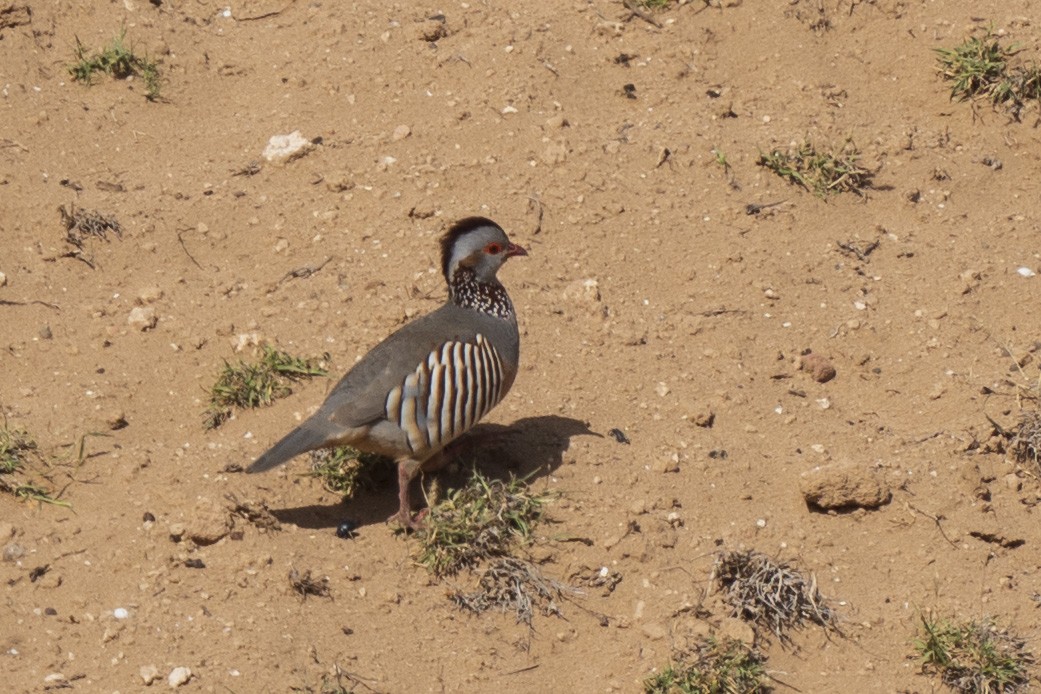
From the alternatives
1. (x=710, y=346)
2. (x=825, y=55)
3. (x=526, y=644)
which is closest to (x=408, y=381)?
(x=526, y=644)

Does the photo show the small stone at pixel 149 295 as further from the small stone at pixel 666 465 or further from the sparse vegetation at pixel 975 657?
the sparse vegetation at pixel 975 657

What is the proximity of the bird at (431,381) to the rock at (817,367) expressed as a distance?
4.72 feet

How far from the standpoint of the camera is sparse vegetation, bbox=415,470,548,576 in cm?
580

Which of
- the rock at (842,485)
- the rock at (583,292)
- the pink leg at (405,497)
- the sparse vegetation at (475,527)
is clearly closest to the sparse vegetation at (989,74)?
the rock at (583,292)

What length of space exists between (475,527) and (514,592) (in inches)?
11.6

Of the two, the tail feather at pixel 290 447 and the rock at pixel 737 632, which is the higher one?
the tail feather at pixel 290 447

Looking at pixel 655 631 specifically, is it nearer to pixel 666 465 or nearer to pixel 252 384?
pixel 666 465

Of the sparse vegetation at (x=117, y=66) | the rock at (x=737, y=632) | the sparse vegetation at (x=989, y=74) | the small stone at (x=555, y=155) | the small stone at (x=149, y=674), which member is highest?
the sparse vegetation at (x=989, y=74)

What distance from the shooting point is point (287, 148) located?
7.80 meters

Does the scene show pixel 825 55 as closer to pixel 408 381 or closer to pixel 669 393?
pixel 669 393

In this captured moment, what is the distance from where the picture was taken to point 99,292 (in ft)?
23.6

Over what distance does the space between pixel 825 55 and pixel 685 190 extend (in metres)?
1.43

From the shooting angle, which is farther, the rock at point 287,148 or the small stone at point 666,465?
the rock at point 287,148

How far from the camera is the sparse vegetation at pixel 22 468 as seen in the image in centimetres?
596
